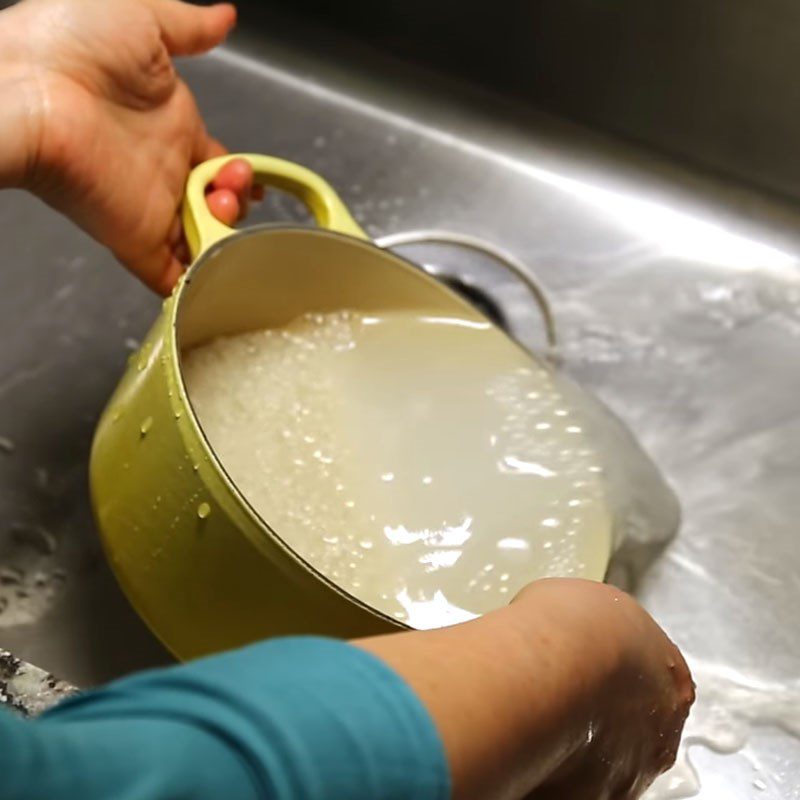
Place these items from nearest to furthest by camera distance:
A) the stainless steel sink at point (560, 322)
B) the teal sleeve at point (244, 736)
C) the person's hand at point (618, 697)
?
the teal sleeve at point (244, 736) → the person's hand at point (618, 697) → the stainless steel sink at point (560, 322)

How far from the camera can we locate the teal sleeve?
25 cm

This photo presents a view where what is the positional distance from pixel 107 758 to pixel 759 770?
44cm

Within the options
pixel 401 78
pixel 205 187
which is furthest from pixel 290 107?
pixel 205 187

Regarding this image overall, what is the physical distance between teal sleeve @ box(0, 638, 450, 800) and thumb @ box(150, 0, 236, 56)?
16.8 inches

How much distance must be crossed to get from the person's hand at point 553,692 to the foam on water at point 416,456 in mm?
107

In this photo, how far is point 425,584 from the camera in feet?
1.64

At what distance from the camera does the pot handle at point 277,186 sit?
550mm

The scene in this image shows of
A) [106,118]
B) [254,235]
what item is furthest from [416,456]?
[106,118]

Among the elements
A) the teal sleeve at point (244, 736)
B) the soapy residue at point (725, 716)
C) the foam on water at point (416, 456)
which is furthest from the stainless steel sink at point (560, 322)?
the teal sleeve at point (244, 736)

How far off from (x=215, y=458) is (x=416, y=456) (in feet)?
0.51

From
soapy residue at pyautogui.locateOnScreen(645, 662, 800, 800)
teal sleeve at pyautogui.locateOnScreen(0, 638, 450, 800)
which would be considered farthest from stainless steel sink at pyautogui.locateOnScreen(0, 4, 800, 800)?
teal sleeve at pyautogui.locateOnScreen(0, 638, 450, 800)

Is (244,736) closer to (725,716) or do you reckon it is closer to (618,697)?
(618,697)

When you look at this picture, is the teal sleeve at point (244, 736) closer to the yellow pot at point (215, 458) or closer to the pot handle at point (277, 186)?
the yellow pot at point (215, 458)

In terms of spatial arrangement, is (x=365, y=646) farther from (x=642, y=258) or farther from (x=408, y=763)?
(x=642, y=258)
